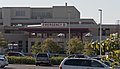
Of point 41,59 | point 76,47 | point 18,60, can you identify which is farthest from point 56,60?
point 76,47

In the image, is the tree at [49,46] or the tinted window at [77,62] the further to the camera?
the tree at [49,46]

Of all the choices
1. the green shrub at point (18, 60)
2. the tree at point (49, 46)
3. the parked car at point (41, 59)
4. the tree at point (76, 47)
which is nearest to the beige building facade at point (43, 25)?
the tree at point (76, 47)

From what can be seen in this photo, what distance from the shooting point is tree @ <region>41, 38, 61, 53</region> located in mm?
60156

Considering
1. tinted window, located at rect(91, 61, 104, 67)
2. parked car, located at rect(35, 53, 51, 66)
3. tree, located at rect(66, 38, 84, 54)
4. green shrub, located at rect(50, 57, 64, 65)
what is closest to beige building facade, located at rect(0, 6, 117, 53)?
tree, located at rect(66, 38, 84, 54)

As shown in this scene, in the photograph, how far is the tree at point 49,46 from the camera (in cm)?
6016

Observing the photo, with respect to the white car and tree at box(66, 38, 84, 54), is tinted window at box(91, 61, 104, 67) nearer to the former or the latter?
the white car

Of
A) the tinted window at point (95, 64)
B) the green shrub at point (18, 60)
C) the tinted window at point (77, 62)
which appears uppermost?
the tinted window at point (77, 62)

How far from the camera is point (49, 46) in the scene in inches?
2395

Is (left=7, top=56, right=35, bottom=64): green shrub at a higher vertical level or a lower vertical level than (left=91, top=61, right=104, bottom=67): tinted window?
lower

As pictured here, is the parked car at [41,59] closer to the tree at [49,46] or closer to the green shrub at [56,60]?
the green shrub at [56,60]

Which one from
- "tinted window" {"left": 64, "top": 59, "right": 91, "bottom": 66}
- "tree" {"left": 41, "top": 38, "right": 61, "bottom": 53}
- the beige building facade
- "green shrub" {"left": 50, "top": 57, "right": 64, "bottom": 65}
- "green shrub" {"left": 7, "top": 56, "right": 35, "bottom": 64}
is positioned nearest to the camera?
"tinted window" {"left": 64, "top": 59, "right": 91, "bottom": 66}

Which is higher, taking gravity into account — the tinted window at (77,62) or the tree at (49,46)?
the tinted window at (77,62)

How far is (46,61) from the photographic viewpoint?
139 ft

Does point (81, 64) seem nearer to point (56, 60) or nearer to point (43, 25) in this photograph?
point (56, 60)
